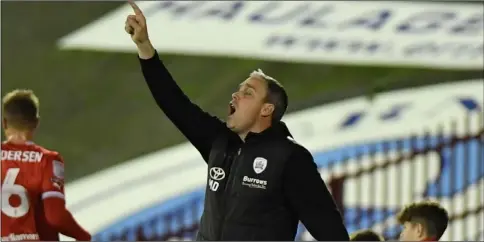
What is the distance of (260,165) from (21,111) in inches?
55.1

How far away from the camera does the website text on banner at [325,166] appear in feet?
32.6

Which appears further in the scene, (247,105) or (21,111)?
(21,111)

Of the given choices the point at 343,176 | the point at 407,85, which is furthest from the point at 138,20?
the point at 407,85

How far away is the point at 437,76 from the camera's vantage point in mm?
10500

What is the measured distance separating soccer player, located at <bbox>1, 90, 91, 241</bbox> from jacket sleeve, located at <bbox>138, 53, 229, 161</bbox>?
801 mm

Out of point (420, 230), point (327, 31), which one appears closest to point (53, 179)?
point (420, 230)

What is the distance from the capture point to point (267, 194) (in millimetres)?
4375

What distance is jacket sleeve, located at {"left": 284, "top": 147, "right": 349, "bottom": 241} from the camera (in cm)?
434

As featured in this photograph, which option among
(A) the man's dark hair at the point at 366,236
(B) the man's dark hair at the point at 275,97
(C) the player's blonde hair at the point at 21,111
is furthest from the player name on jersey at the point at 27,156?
(A) the man's dark hair at the point at 366,236

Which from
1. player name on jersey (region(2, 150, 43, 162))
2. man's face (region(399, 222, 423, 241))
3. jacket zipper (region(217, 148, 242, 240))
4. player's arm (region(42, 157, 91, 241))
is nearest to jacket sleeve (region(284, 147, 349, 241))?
jacket zipper (region(217, 148, 242, 240))

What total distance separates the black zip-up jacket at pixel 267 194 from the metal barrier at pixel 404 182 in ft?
17.4

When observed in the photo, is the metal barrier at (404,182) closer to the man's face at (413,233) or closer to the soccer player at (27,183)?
the man's face at (413,233)

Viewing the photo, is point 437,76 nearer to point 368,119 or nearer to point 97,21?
point 368,119

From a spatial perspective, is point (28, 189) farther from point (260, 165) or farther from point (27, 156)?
point (260, 165)
